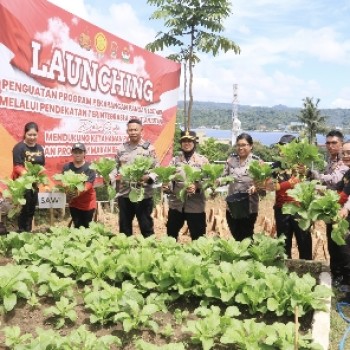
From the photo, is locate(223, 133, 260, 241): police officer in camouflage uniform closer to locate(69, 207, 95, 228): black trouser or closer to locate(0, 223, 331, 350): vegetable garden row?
locate(0, 223, 331, 350): vegetable garden row

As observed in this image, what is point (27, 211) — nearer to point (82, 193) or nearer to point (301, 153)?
point (82, 193)

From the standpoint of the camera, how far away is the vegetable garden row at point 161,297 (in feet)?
8.89

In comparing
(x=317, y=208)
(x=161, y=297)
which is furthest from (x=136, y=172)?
(x=317, y=208)

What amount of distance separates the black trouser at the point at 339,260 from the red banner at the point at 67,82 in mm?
4185

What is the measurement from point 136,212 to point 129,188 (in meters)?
0.33

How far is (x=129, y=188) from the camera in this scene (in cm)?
498

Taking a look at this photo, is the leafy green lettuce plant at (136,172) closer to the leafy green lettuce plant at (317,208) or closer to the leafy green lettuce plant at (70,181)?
the leafy green lettuce plant at (70,181)

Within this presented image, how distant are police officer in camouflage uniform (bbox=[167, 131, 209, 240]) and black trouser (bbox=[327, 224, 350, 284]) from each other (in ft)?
4.70

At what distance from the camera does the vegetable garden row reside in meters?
2.71

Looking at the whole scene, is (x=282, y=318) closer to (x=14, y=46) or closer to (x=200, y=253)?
(x=200, y=253)

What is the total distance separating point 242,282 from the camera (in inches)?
131

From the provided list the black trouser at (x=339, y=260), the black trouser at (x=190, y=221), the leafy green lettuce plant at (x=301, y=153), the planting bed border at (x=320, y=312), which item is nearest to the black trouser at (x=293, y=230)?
the black trouser at (x=339, y=260)

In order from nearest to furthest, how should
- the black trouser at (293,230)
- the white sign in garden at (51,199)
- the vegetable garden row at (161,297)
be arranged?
the vegetable garden row at (161,297), the white sign in garden at (51,199), the black trouser at (293,230)

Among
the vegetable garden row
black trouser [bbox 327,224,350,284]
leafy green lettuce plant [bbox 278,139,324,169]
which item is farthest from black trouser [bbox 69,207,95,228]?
black trouser [bbox 327,224,350,284]
